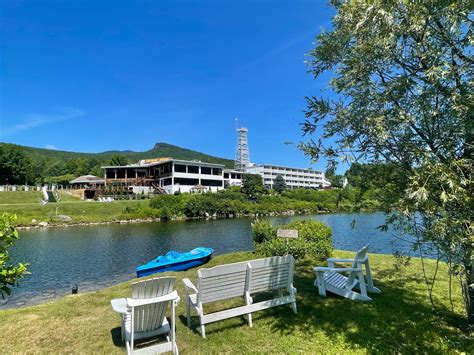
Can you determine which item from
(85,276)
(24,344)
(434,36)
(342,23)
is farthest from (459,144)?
(85,276)

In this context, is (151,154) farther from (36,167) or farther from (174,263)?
(174,263)

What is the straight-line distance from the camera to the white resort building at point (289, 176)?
114 metres

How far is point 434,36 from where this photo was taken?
3.90 meters

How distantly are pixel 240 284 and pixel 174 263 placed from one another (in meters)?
9.31

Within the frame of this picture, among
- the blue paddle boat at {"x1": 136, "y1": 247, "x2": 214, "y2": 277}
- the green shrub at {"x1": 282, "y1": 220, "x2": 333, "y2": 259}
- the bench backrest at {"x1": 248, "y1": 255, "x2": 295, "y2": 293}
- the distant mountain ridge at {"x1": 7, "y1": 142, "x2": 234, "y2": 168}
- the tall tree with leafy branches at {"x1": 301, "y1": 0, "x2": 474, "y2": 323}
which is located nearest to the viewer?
the tall tree with leafy branches at {"x1": 301, "y1": 0, "x2": 474, "y2": 323}

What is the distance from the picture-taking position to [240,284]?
500cm

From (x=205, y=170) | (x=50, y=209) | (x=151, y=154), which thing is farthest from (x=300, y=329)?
(x=151, y=154)

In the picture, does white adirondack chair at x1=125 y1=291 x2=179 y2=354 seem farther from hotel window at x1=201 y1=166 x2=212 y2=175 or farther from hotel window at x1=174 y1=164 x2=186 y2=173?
hotel window at x1=201 y1=166 x2=212 y2=175

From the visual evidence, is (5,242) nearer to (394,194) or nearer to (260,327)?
(260,327)

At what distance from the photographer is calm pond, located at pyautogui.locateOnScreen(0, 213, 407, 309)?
14.1m

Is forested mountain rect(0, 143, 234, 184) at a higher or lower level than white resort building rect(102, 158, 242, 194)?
higher

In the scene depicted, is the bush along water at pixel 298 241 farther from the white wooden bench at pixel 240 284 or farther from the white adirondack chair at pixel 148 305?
the white adirondack chair at pixel 148 305

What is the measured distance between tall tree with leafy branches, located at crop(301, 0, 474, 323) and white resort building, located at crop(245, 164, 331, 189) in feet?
335

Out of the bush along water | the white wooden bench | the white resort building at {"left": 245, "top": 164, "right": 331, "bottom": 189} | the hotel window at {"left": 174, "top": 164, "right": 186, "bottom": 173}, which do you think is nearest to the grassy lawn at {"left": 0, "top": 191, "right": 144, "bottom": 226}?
the hotel window at {"left": 174, "top": 164, "right": 186, "bottom": 173}
